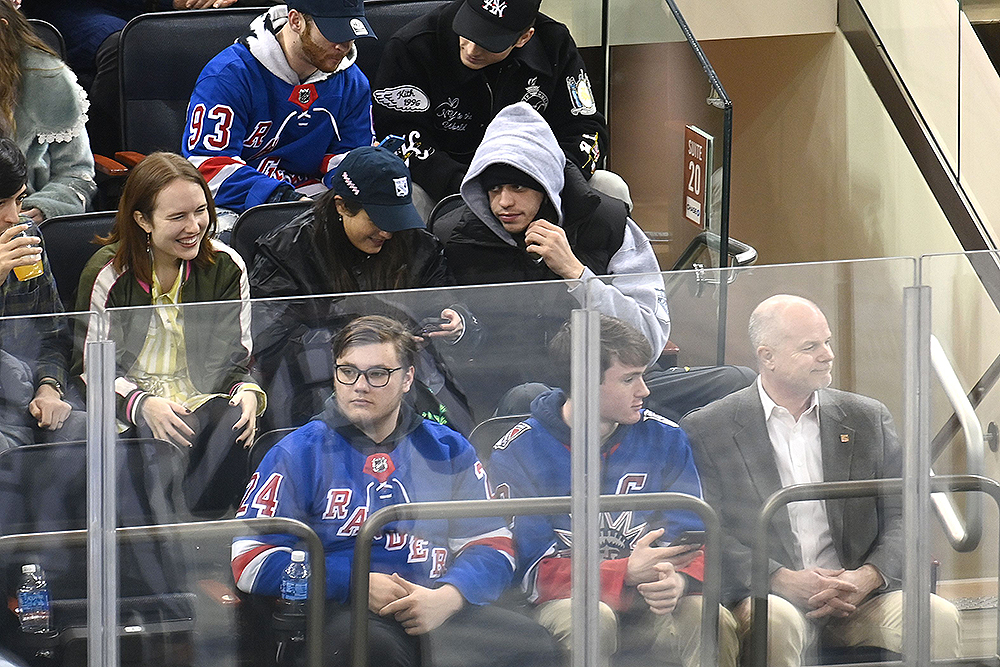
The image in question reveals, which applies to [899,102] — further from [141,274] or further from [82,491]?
[82,491]

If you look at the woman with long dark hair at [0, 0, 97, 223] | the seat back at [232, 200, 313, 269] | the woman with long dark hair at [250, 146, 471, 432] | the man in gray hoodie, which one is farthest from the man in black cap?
the woman with long dark hair at [0, 0, 97, 223]

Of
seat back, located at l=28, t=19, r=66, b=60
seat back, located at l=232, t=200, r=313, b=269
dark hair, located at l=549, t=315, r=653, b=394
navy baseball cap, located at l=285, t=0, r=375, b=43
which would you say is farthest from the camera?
seat back, located at l=28, t=19, r=66, b=60

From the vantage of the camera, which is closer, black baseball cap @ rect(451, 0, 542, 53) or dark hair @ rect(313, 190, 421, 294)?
dark hair @ rect(313, 190, 421, 294)

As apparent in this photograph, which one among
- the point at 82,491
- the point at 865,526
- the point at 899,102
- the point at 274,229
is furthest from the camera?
the point at 899,102

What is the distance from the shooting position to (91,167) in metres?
3.35

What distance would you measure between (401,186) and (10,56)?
3.56 ft

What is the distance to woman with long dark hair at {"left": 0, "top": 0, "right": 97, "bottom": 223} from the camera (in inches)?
127

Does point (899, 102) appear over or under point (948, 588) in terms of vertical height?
over

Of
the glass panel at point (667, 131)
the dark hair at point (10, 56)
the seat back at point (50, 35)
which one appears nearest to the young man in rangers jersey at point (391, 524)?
the dark hair at point (10, 56)

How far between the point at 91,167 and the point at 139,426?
138 centimetres

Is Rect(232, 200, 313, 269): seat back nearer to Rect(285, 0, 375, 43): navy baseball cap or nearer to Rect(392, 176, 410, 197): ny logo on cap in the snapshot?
Result: Rect(392, 176, 410, 197): ny logo on cap

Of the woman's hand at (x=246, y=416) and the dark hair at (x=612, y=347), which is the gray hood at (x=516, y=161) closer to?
the dark hair at (x=612, y=347)

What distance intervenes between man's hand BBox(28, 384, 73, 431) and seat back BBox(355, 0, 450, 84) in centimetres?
202

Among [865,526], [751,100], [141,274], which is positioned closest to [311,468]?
[141,274]
